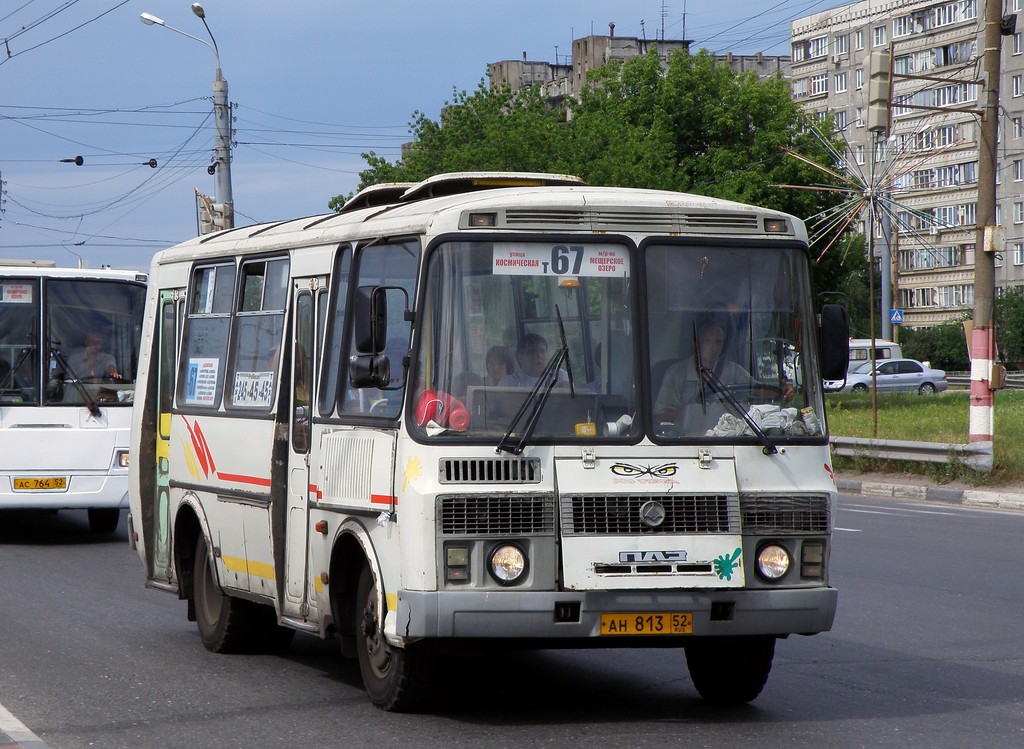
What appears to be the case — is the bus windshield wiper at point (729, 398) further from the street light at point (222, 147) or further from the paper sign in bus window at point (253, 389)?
the street light at point (222, 147)

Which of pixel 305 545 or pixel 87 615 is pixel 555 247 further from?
pixel 87 615

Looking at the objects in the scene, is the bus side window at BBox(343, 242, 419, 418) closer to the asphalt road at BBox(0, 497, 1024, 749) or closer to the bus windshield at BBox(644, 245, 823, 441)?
the bus windshield at BBox(644, 245, 823, 441)

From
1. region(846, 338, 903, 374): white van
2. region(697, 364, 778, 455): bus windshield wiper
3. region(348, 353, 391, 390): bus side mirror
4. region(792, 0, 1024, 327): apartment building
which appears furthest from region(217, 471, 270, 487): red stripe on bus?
region(792, 0, 1024, 327): apartment building

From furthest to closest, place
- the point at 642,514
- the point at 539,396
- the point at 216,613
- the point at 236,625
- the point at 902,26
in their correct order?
the point at 902,26
the point at 216,613
the point at 236,625
the point at 539,396
the point at 642,514

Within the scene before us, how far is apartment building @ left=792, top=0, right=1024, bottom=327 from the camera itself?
89688mm

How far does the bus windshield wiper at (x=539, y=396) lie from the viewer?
23.6 feet

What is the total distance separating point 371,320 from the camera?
7.40m

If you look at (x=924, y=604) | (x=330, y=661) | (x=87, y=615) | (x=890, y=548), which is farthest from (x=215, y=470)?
(x=890, y=548)

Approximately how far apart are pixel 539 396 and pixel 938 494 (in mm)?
17446

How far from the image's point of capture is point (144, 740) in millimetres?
7223

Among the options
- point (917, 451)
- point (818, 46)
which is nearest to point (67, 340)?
point (917, 451)

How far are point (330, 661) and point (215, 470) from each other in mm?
1372

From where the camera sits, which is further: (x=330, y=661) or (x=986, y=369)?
(x=986, y=369)

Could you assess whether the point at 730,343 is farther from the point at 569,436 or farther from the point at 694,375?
the point at 569,436
